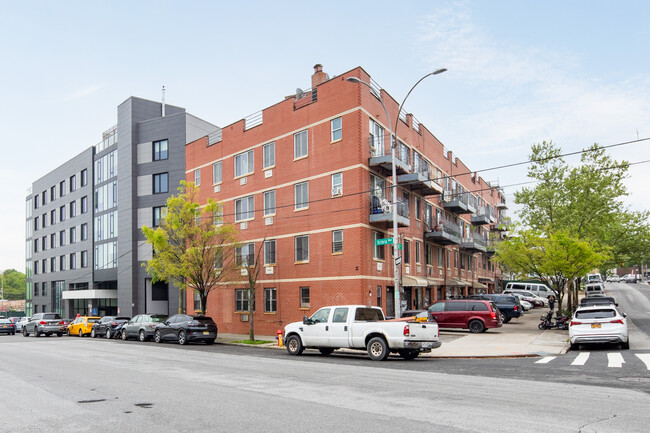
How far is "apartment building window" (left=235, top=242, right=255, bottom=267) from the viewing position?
32.1m

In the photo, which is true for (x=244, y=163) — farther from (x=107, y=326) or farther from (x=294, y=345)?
(x=294, y=345)

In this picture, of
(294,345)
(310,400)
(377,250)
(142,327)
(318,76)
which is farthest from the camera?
(318,76)

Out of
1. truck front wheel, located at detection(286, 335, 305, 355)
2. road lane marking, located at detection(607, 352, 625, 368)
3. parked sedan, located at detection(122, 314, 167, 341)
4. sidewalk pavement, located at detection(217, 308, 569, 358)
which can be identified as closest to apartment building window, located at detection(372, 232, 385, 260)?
sidewalk pavement, located at detection(217, 308, 569, 358)

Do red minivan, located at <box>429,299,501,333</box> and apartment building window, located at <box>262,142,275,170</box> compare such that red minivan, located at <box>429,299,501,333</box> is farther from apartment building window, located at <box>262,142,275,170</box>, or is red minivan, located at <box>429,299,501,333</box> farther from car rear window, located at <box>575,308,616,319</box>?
apartment building window, located at <box>262,142,275,170</box>

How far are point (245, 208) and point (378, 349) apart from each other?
19.2 meters

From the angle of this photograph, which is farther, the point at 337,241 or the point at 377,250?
the point at 377,250

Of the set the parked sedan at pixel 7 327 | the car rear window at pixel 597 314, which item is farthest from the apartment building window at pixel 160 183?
the car rear window at pixel 597 314

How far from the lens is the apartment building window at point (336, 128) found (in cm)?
2838

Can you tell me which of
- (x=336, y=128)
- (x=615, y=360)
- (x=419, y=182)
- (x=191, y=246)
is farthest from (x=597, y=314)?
(x=191, y=246)

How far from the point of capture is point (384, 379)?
1216 centimetres

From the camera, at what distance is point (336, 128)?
28625 mm

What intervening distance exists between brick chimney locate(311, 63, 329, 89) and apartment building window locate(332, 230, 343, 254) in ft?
31.4

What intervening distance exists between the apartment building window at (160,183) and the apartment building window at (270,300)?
1937 cm

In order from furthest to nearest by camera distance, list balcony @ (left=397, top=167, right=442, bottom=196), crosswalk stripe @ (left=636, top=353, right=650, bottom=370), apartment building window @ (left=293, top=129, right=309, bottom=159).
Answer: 1. balcony @ (left=397, top=167, right=442, bottom=196)
2. apartment building window @ (left=293, top=129, right=309, bottom=159)
3. crosswalk stripe @ (left=636, top=353, right=650, bottom=370)
